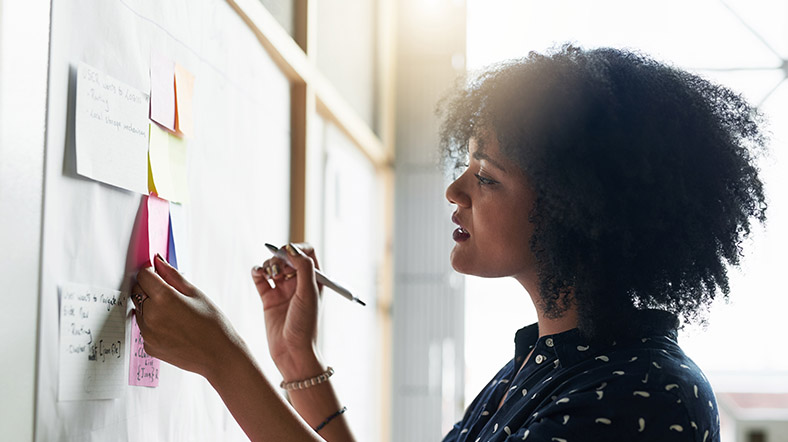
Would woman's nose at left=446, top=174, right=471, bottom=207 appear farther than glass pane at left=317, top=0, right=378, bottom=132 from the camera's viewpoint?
No

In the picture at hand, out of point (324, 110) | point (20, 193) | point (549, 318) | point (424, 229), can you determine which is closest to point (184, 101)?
point (20, 193)

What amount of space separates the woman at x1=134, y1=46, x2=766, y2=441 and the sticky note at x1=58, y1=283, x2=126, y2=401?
0.12ft

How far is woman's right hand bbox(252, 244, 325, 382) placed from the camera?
115cm

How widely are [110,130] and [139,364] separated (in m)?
0.26

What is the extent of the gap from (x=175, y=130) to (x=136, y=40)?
0.13m

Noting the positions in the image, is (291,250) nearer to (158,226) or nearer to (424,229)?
(158,226)

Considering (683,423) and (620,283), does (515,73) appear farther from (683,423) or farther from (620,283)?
(683,423)

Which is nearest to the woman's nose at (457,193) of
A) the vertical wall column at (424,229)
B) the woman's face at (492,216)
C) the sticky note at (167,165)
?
the woman's face at (492,216)

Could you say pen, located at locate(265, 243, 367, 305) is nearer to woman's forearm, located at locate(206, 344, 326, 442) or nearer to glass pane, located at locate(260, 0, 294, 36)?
woman's forearm, located at locate(206, 344, 326, 442)

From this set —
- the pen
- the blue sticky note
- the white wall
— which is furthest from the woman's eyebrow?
the white wall

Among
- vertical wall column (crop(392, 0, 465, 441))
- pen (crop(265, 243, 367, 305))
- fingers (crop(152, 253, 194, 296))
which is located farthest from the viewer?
vertical wall column (crop(392, 0, 465, 441))

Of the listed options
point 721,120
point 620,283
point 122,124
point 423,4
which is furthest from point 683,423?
point 423,4

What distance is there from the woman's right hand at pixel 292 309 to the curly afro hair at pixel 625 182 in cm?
34

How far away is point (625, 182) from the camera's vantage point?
0.90 meters
